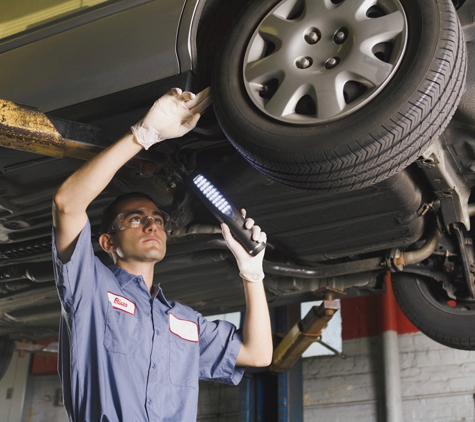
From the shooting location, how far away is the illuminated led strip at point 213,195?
225 cm

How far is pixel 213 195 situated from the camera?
2287 millimetres

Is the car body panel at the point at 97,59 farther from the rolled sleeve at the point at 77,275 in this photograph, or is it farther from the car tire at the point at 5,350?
the car tire at the point at 5,350

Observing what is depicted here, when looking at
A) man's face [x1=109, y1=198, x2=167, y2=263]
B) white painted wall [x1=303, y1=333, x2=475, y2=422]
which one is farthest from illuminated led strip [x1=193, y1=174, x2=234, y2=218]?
white painted wall [x1=303, y1=333, x2=475, y2=422]

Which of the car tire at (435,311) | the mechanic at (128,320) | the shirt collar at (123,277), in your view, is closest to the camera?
the mechanic at (128,320)

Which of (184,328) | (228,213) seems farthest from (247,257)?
(184,328)

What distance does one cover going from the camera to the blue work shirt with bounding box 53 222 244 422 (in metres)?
1.81

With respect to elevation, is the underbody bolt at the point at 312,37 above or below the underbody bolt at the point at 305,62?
above

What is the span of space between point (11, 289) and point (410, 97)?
8.37ft

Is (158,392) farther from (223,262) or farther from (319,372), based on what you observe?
(319,372)

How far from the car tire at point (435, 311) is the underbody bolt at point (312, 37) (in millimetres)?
1631

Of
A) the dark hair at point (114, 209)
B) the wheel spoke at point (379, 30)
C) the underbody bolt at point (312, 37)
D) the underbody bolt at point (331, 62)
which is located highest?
the underbody bolt at point (312, 37)

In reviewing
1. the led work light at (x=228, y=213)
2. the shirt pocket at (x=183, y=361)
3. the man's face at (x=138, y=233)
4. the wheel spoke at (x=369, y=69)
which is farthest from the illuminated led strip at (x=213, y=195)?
the wheel spoke at (x=369, y=69)

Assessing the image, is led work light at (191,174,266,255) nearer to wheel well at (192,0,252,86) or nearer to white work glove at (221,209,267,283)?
white work glove at (221,209,267,283)

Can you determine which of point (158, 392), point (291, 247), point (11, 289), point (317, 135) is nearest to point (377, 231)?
point (291, 247)
